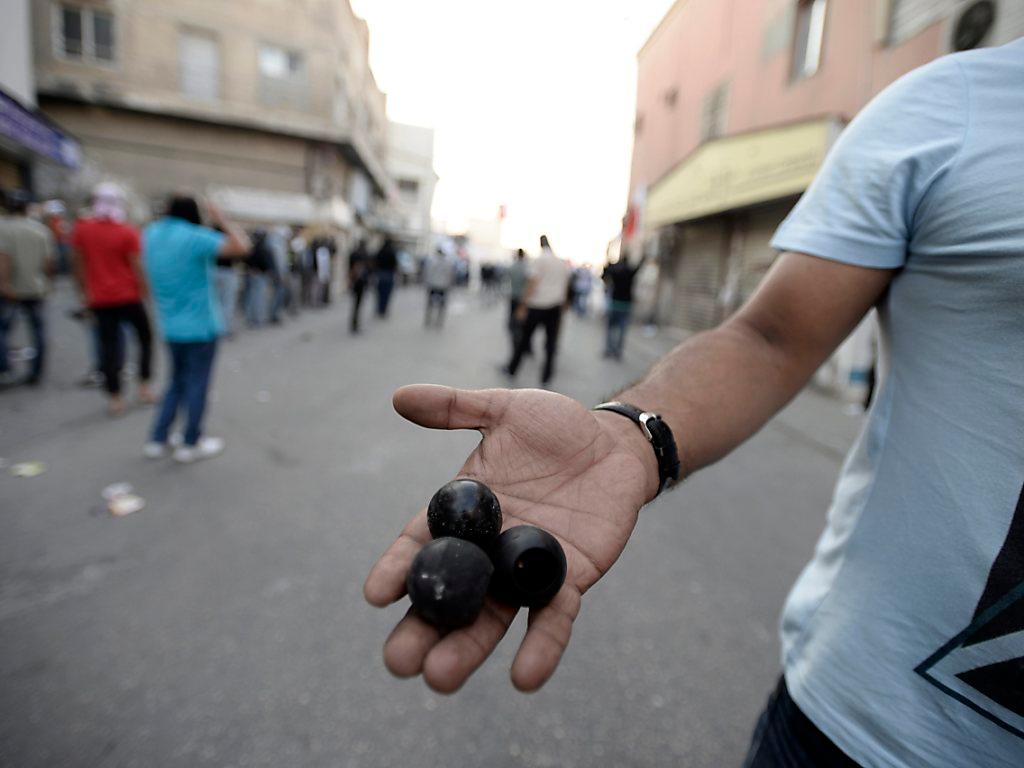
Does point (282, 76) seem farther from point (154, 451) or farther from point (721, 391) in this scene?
point (721, 391)

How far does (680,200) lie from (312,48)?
1761 centimetres

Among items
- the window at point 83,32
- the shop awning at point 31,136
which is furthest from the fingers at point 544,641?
the window at point 83,32

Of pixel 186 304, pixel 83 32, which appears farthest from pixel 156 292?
pixel 83 32

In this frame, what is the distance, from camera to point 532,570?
3.44 feet

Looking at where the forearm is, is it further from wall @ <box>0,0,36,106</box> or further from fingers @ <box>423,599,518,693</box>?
wall @ <box>0,0,36,106</box>

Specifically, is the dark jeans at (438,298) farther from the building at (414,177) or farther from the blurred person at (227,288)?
the building at (414,177)

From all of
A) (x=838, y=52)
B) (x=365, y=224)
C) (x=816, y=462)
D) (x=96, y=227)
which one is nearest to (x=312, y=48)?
(x=365, y=224)

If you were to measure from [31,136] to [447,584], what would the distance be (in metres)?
20.2

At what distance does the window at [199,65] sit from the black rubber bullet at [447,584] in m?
28.3

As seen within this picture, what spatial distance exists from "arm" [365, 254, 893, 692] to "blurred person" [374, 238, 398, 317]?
1385cm

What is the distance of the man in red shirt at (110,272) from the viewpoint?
561 cm

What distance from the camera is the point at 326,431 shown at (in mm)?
5633

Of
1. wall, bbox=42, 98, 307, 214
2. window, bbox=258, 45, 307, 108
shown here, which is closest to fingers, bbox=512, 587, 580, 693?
wall, bbox=42, 98, 307, 214

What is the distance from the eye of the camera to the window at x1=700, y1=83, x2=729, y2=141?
16125mm
